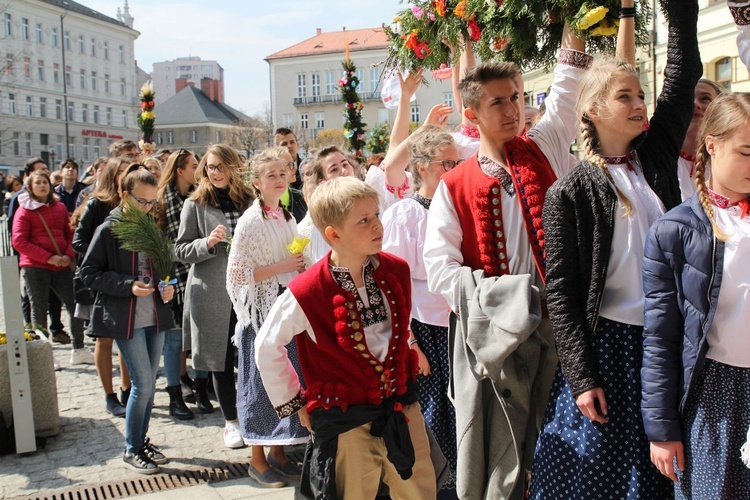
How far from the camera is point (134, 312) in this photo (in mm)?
5094

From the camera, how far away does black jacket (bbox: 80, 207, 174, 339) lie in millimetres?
5066

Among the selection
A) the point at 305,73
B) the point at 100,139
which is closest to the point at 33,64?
the point at 100,139

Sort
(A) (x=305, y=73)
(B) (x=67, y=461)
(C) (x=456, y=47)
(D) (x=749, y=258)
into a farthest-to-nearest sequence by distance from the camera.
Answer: (A) (x=305, y=73) → (B) (x=67, y=461) → (C) (x=456, y=47) → (D) (x=749, y=258)

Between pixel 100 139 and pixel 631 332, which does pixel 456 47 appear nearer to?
pixel 631 332

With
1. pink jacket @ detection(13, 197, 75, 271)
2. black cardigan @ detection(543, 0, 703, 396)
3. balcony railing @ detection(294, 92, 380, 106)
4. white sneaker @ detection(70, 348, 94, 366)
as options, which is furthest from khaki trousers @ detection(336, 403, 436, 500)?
balcony railing @ detection(294, 92, 380, 106)

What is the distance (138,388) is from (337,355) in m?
2.37

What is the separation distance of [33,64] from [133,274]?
234ft

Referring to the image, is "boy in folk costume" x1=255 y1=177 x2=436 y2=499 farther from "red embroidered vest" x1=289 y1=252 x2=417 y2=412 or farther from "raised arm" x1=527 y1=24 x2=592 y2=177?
"raised arm" x1=527 y1=24 x2=592 y2=177

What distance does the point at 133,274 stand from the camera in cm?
534

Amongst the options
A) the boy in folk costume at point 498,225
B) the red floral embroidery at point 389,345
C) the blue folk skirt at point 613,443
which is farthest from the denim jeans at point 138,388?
the blue folk skirt at point 613,443

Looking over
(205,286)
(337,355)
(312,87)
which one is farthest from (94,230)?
(312,87)

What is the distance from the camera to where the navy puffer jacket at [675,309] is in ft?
7.56

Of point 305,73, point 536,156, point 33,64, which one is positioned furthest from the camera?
point 305,73

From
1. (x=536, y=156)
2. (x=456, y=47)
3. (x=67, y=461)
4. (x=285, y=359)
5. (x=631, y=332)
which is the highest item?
(x=456, y=47)
